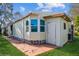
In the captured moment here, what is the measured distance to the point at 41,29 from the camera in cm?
511

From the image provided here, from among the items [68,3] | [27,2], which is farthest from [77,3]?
[27,2]

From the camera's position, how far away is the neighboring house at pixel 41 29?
5.06m

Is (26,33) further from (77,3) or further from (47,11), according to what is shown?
(77,3)

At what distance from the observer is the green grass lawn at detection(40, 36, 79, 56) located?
5004 mm

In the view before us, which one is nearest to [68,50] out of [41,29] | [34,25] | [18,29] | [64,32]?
[64,32]

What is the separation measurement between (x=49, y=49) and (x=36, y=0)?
0.85m

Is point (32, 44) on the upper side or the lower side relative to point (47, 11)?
lower

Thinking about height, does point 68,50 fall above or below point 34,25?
below

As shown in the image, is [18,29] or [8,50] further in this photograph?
[18,29]

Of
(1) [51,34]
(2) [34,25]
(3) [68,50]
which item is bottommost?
(3) [68,50]

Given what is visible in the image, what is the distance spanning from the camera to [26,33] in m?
5.12

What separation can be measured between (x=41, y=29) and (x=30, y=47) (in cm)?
36

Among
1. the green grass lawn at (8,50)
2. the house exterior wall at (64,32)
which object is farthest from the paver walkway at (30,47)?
the house exterior wall at (64,32)

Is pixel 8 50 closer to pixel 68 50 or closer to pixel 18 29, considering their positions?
pixel 18 29
